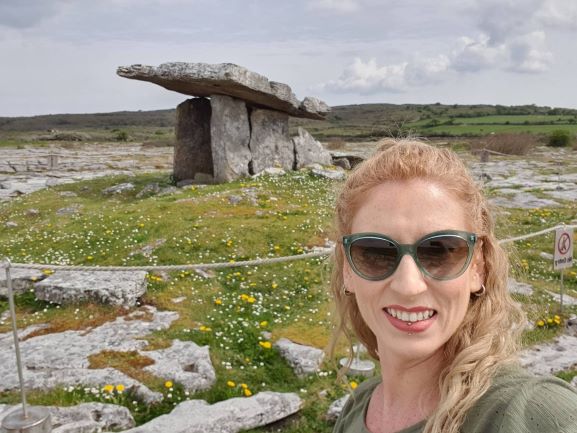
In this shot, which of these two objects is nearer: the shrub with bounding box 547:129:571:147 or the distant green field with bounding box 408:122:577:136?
the shrub with bounding box 547:129:571:147

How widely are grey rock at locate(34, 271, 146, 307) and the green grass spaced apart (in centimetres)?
20

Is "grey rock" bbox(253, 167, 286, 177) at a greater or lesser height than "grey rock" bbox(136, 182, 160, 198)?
greater

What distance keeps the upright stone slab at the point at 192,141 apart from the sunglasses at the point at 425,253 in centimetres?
2069

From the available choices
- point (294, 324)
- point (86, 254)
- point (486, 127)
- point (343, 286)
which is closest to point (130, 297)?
point (294, 324)

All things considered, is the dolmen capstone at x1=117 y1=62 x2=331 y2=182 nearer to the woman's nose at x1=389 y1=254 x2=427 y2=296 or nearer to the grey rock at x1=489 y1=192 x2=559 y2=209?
the grey rock at x1=489 y1=192 x2=559 y2=209

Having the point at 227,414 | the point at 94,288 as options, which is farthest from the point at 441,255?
the point at 94,288

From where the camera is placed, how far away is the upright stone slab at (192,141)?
74.9ft

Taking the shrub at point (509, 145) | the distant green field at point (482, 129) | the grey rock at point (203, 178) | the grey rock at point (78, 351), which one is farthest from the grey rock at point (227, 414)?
the distant green field at point (482, 129)

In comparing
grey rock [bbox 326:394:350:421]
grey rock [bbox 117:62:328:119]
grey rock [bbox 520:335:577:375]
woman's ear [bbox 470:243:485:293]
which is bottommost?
grey rock [bbox 326:394:350:421]

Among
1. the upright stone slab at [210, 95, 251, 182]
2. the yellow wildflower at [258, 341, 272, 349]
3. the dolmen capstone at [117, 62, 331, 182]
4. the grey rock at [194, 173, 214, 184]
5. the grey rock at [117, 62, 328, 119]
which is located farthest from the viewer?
the grey rock at [194, 173, 214, 184]

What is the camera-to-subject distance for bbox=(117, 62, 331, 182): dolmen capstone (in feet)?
63.8

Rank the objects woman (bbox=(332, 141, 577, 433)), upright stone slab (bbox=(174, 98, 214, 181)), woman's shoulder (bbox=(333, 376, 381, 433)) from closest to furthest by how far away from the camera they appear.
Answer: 1. woman (bbox=(332, 141, 577, 433))
2. woman's shoulder (bbox=(333, 376, 381, 433))
3. upright stone slab (bbox=(174, 98, 214, 181))

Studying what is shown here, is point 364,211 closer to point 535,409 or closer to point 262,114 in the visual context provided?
point 535,409

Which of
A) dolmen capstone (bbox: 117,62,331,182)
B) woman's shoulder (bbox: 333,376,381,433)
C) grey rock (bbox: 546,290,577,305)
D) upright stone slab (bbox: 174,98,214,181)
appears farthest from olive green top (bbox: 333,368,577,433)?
upright stone slab (bbox: 174,98,214,181)
